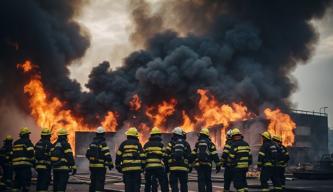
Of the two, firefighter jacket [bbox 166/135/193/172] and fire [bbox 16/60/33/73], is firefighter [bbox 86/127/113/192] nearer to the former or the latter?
firefighter jacket [bbox 166/135/193/172]

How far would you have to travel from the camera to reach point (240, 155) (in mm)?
12711

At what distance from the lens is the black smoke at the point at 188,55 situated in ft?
142

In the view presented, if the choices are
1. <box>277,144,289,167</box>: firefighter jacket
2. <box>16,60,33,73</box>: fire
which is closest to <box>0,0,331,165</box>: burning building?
<box>16,60,33,73</box>: fire

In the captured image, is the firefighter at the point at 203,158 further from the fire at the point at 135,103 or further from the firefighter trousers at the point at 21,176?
the fire at the point at 135,103

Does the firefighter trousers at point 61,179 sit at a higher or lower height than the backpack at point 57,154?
lower

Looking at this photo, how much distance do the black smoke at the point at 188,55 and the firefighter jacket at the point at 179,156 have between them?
2906cm

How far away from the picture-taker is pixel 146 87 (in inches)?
1781

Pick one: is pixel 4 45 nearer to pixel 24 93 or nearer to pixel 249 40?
pixel 24 93

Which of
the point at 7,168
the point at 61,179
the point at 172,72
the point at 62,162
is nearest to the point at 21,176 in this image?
the point at 61,179

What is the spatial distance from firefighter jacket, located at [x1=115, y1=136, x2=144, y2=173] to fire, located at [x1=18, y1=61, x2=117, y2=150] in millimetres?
32516

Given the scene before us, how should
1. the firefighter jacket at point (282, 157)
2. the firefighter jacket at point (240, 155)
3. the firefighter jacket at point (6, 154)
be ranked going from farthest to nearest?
1. the firefighter jacket at point (6, 154)
2. the firefighter jacket at point (282, 157)
3. the firefighter jacket at point (240, 155)

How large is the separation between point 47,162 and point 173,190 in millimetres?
3973

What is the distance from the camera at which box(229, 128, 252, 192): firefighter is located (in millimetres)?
12617

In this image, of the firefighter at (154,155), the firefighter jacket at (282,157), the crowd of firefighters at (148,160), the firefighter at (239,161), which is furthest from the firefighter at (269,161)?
the firefighter at (154,155)
